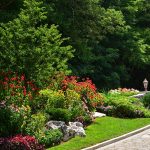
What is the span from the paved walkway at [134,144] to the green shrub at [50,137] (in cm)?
176

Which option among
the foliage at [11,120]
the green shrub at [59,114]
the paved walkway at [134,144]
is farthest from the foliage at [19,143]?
the green shrub at [59,114]

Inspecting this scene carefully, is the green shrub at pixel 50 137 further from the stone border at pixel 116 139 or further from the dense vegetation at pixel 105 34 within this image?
the dense vegetation at pixel 105 34

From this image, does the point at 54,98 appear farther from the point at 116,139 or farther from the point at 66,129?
the point at 116,139

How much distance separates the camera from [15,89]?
20906 mm

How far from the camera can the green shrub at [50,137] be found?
59.4ft

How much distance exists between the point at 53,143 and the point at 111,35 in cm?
3662

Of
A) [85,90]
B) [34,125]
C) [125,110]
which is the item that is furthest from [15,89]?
[125,110]

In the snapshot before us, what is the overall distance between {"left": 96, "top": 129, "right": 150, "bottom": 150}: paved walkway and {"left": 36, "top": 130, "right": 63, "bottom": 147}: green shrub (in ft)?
5.77

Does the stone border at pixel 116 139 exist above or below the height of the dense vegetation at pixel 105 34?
below

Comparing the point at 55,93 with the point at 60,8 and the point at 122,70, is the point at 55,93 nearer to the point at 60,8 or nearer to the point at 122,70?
the point at 60,8

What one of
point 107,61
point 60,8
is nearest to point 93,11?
point 60,8

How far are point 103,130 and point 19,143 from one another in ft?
23.0

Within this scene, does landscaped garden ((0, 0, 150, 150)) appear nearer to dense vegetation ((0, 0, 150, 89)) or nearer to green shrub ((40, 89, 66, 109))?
green shrub ((40, 89, 66, 109))

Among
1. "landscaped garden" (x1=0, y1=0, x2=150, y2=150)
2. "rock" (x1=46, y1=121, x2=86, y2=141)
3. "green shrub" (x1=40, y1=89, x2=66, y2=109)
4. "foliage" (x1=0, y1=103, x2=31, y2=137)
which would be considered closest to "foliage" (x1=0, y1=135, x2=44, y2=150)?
"landscaped garden" (x1=0, y1=0, x2=150, y2=150)
